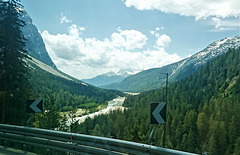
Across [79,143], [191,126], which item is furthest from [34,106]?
[191,126]

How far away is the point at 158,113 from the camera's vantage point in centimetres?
796

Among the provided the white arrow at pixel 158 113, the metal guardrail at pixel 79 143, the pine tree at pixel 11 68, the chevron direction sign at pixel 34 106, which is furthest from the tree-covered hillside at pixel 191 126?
the white arrow at pixel 158 113

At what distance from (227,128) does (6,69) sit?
3142 inches

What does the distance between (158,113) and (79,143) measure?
10.2ft

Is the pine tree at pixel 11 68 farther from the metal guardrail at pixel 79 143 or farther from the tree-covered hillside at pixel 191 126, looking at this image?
the tree-covered hillside at pixel 191 126

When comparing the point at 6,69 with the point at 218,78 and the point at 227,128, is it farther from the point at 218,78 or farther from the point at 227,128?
the point at 218,78

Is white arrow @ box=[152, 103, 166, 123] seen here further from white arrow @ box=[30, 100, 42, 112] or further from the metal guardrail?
white arrow @ box=[30, 100, 42, 112]

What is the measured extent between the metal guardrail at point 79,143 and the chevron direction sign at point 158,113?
4.92 feet

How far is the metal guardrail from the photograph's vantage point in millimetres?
6617

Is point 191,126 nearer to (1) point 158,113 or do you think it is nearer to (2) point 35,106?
(2) point 35,106

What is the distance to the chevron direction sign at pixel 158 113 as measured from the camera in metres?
7.91

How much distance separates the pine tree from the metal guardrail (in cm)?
800

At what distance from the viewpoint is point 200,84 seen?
168 meters

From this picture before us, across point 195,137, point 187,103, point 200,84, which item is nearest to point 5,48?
point 195,137
